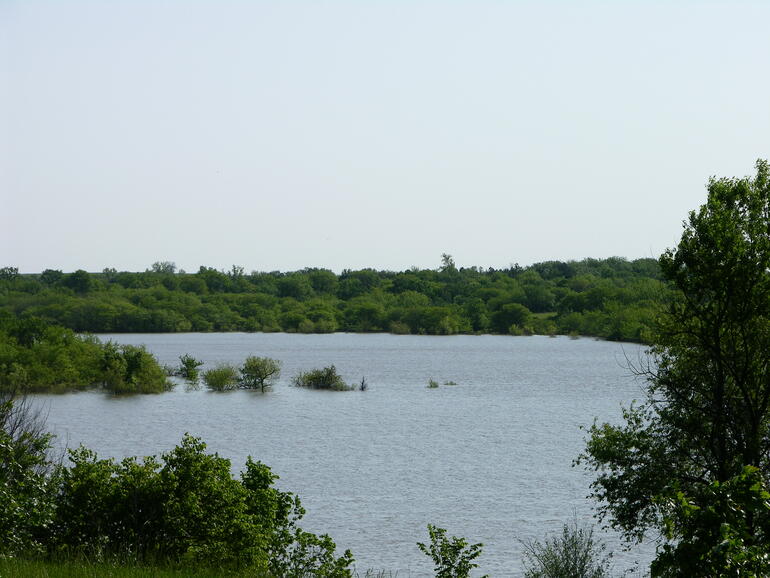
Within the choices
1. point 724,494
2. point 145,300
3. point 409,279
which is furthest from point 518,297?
point 724,494

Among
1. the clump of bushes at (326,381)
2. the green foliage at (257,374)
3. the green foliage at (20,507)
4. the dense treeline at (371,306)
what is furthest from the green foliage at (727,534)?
the dense treeline at (371,306)

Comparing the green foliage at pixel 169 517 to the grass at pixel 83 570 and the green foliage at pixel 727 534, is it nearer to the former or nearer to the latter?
the grass at pixel 83 570

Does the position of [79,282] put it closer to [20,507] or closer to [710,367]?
[710,367]

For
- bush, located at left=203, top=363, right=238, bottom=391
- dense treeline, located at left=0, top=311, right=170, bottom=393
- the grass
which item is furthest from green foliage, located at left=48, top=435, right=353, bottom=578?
bush, located at left=203, top=363, right=238, bottom=391

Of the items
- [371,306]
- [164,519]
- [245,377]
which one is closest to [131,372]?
[245,377]

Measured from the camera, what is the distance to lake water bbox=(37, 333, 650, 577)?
27.5 meters

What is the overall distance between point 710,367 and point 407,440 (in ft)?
81.6

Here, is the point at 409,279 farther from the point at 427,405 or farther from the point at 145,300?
the point at 427,405

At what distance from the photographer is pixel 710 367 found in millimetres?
21234

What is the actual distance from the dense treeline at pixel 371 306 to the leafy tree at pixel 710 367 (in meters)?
109

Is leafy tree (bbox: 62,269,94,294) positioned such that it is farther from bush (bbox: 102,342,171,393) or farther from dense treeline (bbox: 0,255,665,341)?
bush (bbox: 102,342,171,393)

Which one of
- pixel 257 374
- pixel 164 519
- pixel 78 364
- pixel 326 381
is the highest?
pixel 78 364

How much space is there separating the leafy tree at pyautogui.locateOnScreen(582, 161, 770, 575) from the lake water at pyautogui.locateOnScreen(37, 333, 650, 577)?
167 inches

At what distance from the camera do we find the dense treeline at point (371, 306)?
14625 cm
